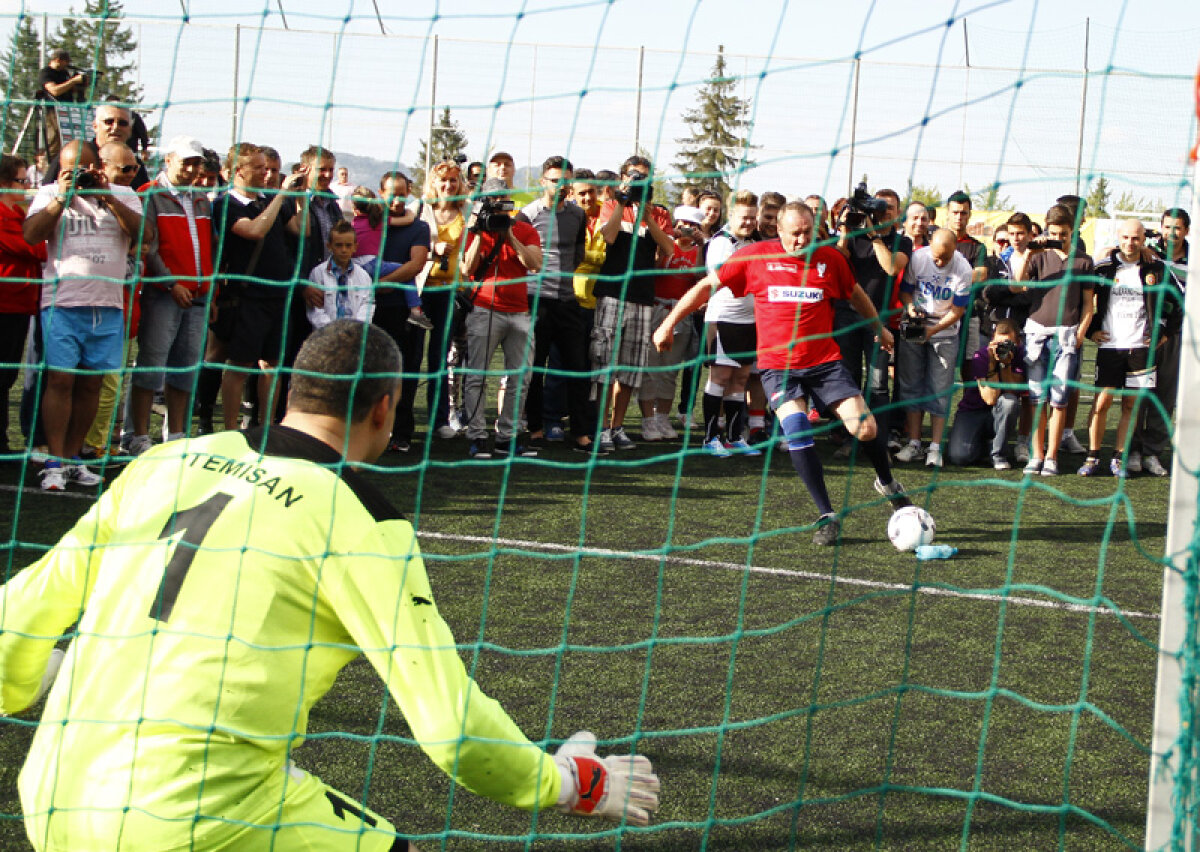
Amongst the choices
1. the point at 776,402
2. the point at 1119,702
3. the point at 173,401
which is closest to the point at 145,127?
the point at 173,401

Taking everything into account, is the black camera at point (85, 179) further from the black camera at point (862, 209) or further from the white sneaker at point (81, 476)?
the black camera at point (862, 209)

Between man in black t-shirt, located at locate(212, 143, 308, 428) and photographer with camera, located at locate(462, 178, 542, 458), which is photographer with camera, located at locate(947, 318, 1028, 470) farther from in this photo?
man in black t-shirt, located at locate(212, 143, 308, 428)

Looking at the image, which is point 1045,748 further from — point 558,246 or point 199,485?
point 558,246

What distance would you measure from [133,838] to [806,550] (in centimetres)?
465

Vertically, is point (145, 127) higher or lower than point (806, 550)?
higher

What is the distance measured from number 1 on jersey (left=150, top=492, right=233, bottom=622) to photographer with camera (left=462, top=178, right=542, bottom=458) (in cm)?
563

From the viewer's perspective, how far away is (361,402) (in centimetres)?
251

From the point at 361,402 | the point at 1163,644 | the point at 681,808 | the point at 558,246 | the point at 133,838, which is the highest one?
the point at 558,246

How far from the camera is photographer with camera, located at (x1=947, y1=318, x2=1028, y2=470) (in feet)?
29.0

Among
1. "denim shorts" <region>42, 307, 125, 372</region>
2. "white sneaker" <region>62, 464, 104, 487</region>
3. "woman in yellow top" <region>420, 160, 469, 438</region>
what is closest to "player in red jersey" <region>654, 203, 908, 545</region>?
"woman in yellow top" <region>420, 160, 469, 438</region>

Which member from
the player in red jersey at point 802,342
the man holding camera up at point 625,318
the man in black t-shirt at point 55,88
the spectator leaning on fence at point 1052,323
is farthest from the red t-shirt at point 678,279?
the man in black t-shirt at point 55,88

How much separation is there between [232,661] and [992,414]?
25.7ft

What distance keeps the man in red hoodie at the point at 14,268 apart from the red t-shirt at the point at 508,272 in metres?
2.66

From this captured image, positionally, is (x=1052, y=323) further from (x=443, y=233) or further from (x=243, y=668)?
(x=243, y=668)
